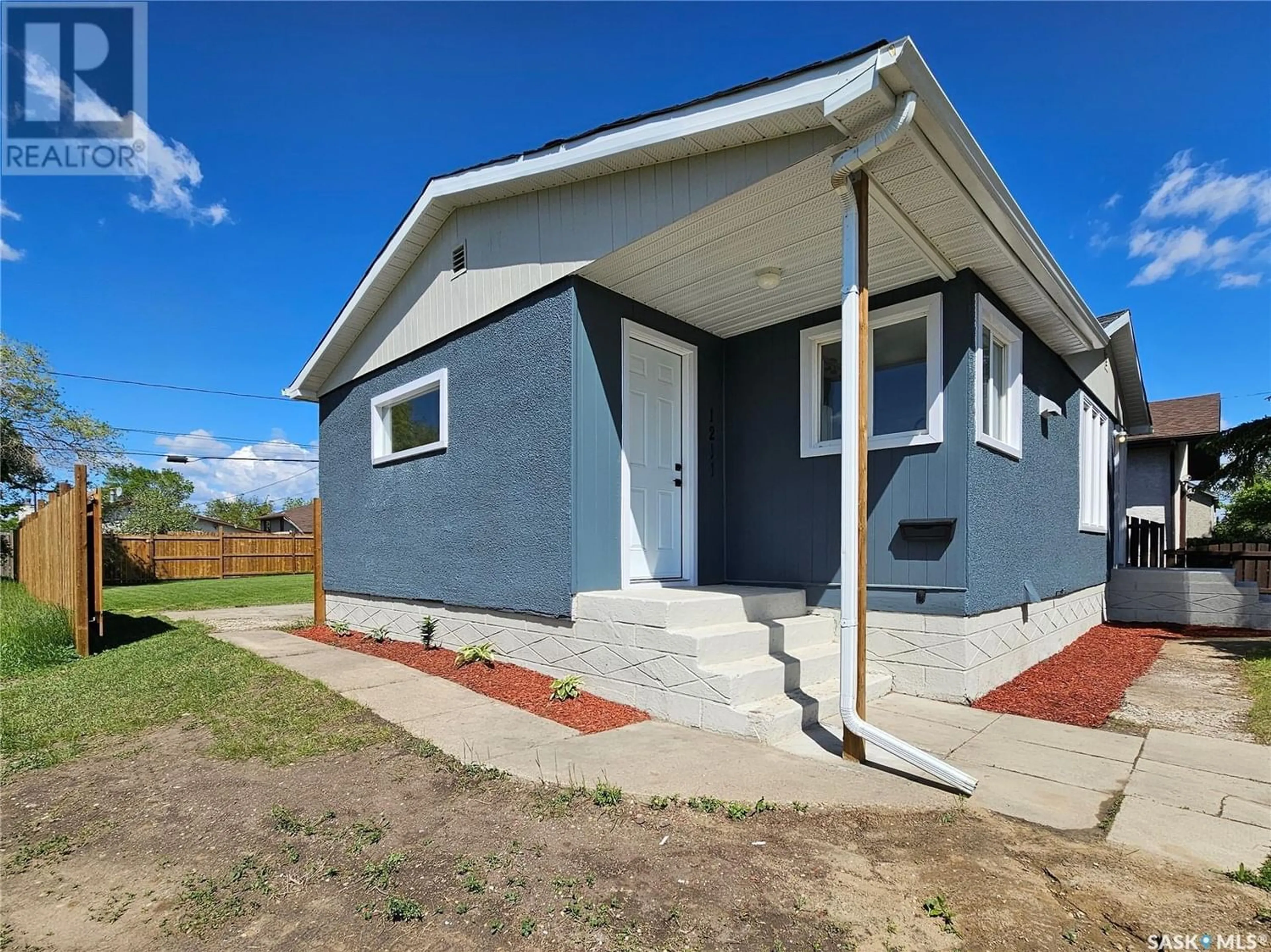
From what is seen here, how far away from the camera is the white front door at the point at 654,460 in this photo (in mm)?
5527

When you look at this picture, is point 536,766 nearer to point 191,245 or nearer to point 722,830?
point 722,830

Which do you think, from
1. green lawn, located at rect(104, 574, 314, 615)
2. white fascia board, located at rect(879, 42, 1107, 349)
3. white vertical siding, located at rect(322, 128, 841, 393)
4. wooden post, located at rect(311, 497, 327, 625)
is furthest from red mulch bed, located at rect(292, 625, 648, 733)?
green lawn, located at rect(104, 574, 314, 615)

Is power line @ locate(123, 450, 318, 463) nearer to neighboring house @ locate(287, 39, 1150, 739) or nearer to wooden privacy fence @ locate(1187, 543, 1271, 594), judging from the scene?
neighboring house @ locate(287, 39, 1150, 739)

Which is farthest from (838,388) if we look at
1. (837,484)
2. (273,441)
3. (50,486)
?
(273,441)

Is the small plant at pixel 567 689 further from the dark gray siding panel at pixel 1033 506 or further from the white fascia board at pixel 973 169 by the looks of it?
the white fascia board at pixel 973 169

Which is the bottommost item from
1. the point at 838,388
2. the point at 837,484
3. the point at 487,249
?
the point at 837,484

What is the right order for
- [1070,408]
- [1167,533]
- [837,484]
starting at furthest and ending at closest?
[1167,533] < [1070,408] < [837,484]

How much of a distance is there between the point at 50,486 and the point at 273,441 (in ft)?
47.3

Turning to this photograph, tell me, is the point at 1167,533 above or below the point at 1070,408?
below

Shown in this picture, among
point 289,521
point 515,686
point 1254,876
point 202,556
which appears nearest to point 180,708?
point 515,686

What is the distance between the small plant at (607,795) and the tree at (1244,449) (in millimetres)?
12462

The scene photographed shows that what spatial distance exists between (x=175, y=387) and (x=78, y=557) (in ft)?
79.5

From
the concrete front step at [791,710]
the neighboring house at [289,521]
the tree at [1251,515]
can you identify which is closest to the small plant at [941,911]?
the concrete front step at [791,710]

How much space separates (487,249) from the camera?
5.85m
